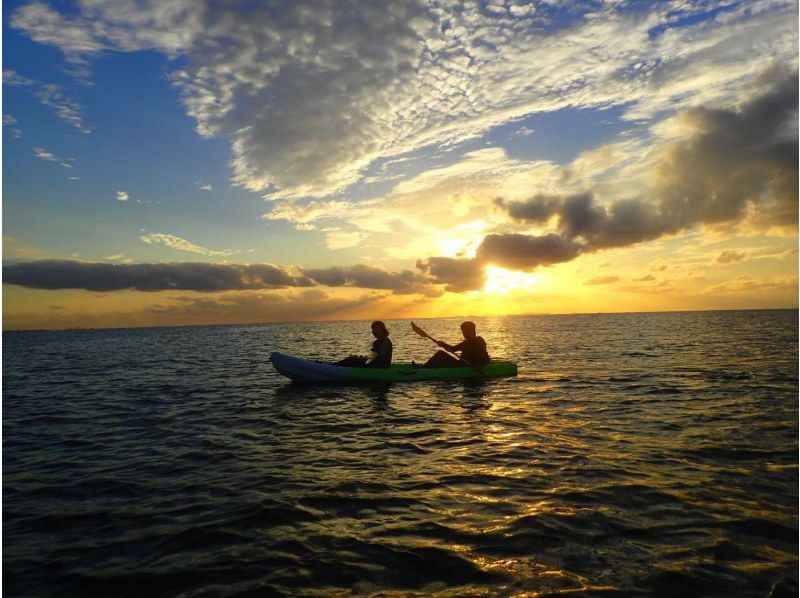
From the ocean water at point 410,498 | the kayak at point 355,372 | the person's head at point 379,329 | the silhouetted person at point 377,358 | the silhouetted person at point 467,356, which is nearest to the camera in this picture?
the ocean water at point 410,498

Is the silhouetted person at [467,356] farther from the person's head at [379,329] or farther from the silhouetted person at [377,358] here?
the person's head at [379,329]

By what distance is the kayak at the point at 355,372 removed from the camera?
1797 centimetres

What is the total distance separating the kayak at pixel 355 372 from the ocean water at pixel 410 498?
3.48m

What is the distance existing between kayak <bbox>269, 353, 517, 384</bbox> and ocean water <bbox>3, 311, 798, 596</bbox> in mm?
3485

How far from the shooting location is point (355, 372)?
58.7 feet

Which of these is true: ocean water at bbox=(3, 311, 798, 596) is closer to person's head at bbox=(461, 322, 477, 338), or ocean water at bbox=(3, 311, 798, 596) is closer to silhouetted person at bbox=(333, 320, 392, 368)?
silhouetted person at bbox=(333, 320, 392, 368)

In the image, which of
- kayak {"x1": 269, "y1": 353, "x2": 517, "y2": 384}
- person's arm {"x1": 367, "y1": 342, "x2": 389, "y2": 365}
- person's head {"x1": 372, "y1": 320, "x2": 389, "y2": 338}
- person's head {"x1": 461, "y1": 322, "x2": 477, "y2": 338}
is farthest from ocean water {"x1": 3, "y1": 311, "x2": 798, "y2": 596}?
person's head {"x1": 461, "y1": 322, "x2": 477, "y2": 338}

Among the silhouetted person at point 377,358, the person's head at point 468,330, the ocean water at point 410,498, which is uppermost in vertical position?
the person's head at point 468,330

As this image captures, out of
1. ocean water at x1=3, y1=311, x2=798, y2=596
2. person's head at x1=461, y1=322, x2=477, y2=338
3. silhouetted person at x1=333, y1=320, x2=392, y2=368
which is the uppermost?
person's head at x1=461, y1=322, x2=477, y2=338

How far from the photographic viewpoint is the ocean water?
15.9 feet

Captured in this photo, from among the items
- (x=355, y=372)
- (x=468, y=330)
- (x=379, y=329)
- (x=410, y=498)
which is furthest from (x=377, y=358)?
(x=410, y=498)

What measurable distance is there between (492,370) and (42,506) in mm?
15784

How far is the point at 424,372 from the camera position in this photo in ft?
60.3

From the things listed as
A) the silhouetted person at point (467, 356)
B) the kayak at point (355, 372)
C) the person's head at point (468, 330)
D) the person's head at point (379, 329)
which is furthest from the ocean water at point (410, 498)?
the person's head at point (468, 330)
